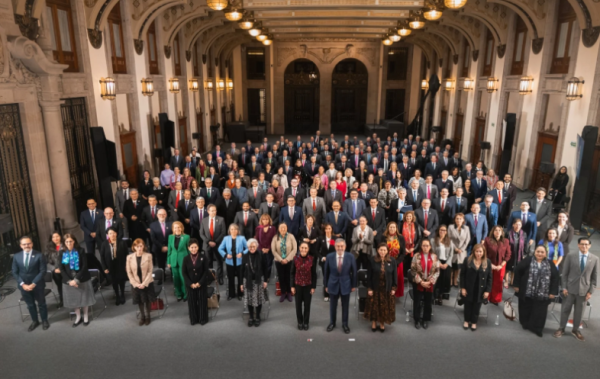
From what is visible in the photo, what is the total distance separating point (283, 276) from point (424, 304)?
2.45 metres

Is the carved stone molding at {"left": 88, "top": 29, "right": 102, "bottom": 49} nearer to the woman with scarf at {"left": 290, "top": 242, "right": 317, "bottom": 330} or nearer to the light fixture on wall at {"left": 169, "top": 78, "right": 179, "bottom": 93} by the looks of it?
the light fixture on wall at {"left": 169, "top": 78, "right": 179, "bottom": 93}

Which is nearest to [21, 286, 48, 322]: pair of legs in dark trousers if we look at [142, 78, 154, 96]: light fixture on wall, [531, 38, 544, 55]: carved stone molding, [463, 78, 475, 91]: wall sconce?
[142, 78, 154, 96]: light fixture on wall

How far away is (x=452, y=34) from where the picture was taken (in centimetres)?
2120

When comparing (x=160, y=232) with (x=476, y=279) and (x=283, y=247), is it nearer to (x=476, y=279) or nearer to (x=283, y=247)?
(x=283, y=247)

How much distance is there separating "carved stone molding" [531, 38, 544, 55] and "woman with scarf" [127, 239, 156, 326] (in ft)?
45.3

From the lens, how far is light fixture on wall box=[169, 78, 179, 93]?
55.5 ft

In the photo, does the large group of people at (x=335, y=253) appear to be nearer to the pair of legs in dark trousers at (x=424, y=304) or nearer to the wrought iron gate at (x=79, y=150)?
the pair of legs in dark trousers at (x=424, y=304)

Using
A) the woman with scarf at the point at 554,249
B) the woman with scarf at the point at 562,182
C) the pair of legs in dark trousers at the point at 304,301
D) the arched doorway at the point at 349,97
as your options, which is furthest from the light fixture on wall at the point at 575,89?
the arched doorway at the point at 349,97

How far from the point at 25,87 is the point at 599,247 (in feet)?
43.4

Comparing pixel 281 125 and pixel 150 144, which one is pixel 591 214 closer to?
pixel 150 144

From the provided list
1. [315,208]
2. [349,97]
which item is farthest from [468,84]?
[315,208]

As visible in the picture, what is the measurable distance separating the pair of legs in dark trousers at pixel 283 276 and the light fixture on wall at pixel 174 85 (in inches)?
470

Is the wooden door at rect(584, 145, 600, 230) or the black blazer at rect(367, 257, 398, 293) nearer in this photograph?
the black blazer at rect(367, 257, 398, 293)

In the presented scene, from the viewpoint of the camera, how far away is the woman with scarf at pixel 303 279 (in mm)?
6312
